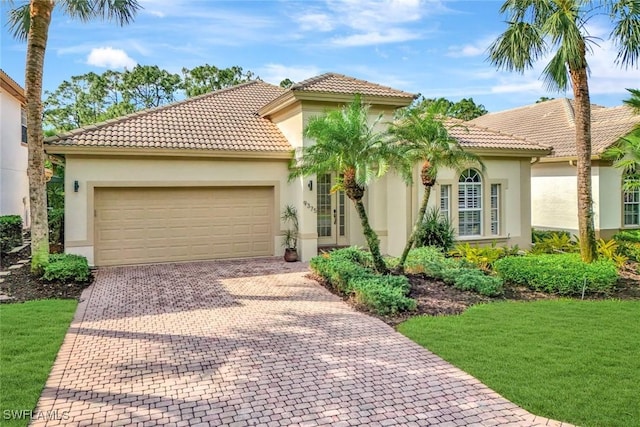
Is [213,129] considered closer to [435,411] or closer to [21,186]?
[21,186]

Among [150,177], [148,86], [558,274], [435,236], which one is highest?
Result: [148,86]

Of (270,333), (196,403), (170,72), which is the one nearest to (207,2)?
(270,333)

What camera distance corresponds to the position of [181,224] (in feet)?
47.5

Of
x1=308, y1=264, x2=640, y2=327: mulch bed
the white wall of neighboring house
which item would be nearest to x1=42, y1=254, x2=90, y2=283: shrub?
x1=308, y1=264, x2=640, y2=327: mulch bed

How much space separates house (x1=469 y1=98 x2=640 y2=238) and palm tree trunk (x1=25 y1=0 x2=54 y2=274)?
58.4ft

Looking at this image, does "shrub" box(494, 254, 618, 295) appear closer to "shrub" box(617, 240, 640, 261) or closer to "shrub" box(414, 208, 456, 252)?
"shrub" box(414, 208, 456, 252)

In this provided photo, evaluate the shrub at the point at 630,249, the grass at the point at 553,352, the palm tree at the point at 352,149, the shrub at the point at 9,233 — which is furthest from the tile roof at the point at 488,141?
the shrub at the point at 9,233

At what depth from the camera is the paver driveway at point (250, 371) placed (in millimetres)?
4957

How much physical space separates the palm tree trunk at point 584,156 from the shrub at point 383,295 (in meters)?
6.06

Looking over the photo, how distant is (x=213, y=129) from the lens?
51.9ft

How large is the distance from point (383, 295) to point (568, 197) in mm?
13482

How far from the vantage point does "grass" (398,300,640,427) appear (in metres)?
5.12

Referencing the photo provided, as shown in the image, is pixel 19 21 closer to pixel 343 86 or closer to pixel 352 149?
pixel 343 86

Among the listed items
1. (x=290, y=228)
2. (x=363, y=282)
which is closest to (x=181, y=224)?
(x=290, y=228)
